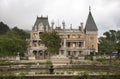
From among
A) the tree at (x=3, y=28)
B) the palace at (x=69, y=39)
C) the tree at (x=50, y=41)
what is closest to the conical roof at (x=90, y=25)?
the palace at (x=69, y=39)

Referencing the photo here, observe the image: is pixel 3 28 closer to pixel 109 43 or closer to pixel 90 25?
pixel 90 25

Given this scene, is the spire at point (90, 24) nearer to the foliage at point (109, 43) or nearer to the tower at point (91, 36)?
the tower at point (91, 36)

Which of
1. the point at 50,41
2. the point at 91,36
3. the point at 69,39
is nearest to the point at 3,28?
the point at 69,39

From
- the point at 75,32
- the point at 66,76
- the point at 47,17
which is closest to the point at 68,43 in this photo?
the point at 75,32

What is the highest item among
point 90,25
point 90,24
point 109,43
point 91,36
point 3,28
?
point 3,28

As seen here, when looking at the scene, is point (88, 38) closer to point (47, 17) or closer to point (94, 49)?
point (94, 49)

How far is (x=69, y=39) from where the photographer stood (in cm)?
8206

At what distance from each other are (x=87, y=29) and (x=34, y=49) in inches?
638

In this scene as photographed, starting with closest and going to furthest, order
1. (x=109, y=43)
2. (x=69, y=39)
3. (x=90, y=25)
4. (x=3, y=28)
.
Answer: (x=109, y=43) → (x=69, y=39) → (x=90, y=25) → (x=3, y=28)

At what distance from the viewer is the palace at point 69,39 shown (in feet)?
263

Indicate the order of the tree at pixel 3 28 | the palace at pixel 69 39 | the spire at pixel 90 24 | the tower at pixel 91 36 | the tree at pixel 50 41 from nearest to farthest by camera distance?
the tree at pixel 50 41
the palace at pixel 69 39
the tower at pixel 91 36
the spire at pixel 90 24
the tree at pixel 3 28

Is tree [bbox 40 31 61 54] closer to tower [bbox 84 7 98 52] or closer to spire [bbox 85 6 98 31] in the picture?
tower [bbox 84 7 98 52]

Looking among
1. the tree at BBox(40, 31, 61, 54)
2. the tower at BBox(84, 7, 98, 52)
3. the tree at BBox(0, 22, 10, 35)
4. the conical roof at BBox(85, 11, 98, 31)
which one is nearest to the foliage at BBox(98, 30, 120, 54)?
the tower at BBox(84, 7, 98, 52)

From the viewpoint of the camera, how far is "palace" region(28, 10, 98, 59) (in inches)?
3162
